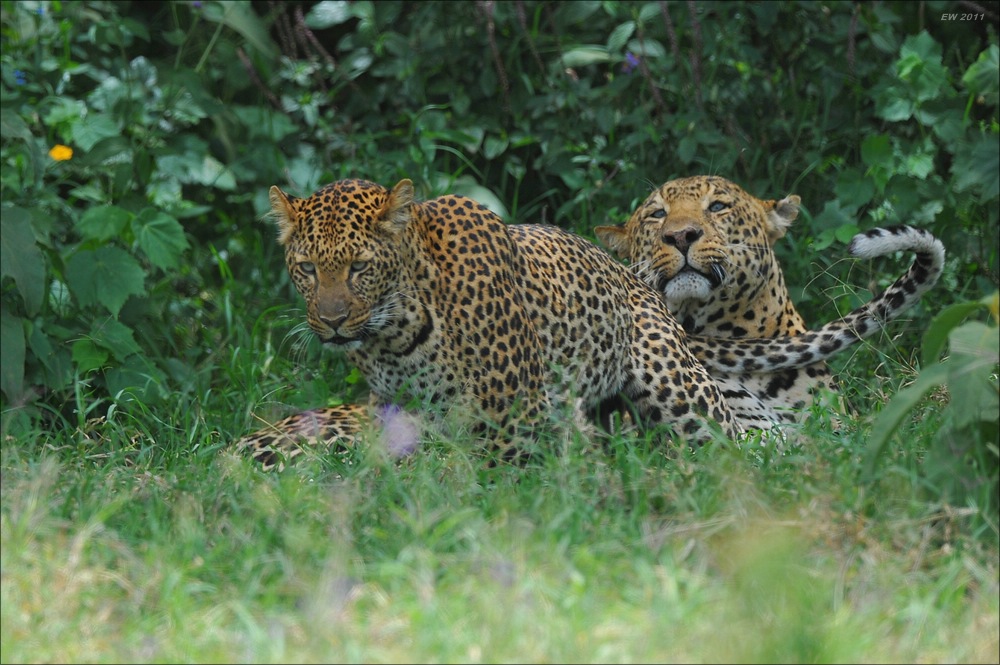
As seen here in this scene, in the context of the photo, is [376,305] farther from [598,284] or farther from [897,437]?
[897,437]

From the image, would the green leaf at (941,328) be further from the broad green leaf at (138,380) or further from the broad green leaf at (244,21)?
the broad green leaf at (244,21)

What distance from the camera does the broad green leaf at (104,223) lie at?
715 cm

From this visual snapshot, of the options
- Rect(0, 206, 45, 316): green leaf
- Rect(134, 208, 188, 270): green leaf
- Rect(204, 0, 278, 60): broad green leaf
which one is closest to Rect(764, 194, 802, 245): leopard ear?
Rect(134, 208, 188, 270): green leaf

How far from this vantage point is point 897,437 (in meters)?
5.15

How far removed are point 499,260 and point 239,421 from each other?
5.45 ft

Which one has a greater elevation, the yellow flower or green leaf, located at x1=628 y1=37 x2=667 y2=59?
green leaf, located at x1=628 y1=37 x2=667 y2=59

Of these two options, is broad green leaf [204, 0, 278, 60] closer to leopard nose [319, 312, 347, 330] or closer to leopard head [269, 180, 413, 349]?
leopard head [269, 180, 413, 349]

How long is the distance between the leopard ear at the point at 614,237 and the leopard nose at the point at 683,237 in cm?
49

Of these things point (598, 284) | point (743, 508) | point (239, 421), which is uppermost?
point (743, 508)

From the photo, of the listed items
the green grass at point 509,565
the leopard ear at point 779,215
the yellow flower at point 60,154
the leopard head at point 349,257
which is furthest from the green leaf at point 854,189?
the yellow flower at point 60,154

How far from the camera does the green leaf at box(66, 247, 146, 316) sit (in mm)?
6926

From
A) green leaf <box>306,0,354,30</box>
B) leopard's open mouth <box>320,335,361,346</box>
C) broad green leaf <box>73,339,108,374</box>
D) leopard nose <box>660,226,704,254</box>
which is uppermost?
green leaf <box>306,0,354,30</box>

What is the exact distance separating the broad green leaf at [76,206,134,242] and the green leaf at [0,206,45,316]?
67 cm

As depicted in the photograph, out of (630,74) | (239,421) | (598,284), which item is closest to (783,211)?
(598,284)
